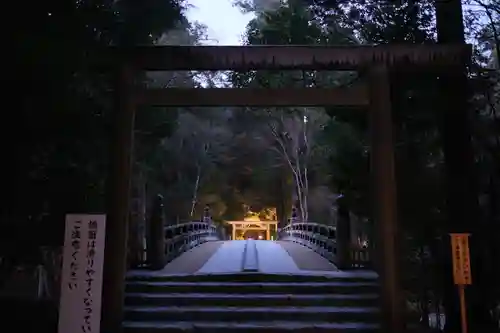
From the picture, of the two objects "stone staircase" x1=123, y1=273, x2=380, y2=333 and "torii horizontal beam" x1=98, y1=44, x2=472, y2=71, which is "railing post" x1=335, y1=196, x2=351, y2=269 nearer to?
"stone staircase" x1=123, y1=273, x2=380, y2=333

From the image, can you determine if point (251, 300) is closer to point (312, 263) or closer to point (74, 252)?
point (74, 252)

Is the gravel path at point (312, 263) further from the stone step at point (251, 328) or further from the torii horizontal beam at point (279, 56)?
the torii horizontal beam at point (279, 56)

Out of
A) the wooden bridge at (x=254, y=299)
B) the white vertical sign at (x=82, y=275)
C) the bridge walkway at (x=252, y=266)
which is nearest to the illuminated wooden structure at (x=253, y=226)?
the bridge walkway at (x=252, y=266)

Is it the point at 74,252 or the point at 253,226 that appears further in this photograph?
the point at 253,226

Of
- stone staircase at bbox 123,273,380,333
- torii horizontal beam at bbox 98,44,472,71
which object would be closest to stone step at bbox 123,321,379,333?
stone staircase at bbox 123,273,380,333

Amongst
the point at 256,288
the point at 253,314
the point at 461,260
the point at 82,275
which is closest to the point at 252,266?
the point at 256,288

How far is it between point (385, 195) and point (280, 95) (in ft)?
5.88

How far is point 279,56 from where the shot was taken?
588 centimetres

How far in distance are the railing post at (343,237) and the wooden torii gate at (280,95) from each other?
2.97 meters

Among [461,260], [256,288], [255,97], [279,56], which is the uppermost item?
[279,56]

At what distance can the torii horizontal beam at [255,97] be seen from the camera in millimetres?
5879

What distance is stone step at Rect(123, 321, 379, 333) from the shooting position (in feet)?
19.0

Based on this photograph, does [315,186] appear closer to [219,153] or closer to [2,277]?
[219,153]

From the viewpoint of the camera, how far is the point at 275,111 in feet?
84.3
